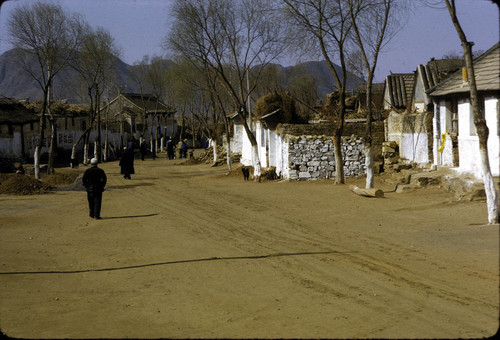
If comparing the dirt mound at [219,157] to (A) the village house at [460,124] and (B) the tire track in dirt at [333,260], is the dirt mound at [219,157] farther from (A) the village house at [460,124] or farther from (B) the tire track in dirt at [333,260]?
(B) the tire track in dirt at [333,260]

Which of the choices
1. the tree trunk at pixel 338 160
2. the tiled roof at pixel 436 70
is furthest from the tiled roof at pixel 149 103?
the tree trunk at pixel 338 160

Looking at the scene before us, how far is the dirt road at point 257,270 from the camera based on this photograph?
6340 mm

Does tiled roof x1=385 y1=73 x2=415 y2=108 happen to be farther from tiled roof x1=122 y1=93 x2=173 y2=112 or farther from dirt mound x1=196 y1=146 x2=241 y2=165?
tiled roof x1=122 y1=93 x2=173 y2=112

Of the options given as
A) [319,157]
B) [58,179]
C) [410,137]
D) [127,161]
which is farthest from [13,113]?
[410,137]

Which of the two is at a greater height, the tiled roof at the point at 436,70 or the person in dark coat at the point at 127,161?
the tiled roof at the point at 436,70

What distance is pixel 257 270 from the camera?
31.4 ft

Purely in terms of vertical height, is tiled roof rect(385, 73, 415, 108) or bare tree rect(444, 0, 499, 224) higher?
tiled roof rect(385, 73, 415, 108)

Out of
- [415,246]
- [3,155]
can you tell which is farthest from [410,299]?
[3,155]

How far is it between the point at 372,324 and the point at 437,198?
36.5 feet

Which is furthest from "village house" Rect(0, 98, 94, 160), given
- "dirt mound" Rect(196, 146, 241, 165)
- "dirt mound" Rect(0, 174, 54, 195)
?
"dirt mound" Rect(0, 174, 54, 195)

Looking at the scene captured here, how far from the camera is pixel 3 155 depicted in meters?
41.6

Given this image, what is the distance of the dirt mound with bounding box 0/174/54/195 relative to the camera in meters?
24.1

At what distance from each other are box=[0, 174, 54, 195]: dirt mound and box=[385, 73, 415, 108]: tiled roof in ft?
73.9

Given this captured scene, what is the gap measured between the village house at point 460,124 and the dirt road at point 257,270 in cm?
149
